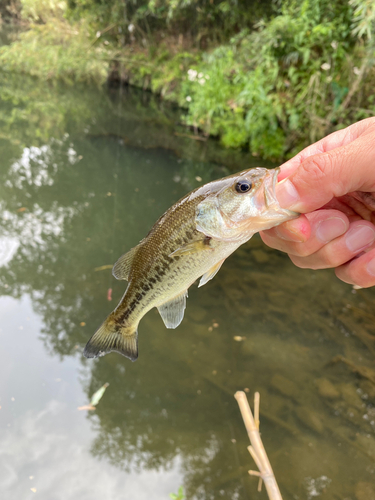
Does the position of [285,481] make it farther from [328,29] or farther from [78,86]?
[78,86]

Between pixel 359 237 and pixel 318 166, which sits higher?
pixel 318 166

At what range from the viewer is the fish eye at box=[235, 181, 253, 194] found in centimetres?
146

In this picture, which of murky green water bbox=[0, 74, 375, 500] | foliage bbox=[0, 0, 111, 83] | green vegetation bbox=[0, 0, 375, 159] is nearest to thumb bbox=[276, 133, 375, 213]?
murky green water bbox=[0, 74, 375, 500]

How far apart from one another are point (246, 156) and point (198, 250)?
7.48 meters

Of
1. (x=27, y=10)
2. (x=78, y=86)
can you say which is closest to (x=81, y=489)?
(x=78, y=86)

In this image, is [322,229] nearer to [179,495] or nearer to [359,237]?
[359,237]

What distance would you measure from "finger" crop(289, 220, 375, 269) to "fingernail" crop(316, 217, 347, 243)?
1.9 inches

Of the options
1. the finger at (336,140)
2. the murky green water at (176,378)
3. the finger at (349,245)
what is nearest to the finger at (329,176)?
the finger at (349,245)

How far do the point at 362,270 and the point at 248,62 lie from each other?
8.64 m

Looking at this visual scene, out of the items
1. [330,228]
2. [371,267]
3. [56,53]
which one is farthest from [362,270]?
[56,53]

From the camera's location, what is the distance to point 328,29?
6730mm

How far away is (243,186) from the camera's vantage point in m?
1.46

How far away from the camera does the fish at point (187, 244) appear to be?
146 centimetres

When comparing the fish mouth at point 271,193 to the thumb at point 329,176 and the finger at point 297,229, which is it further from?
the finger at point 297,229
